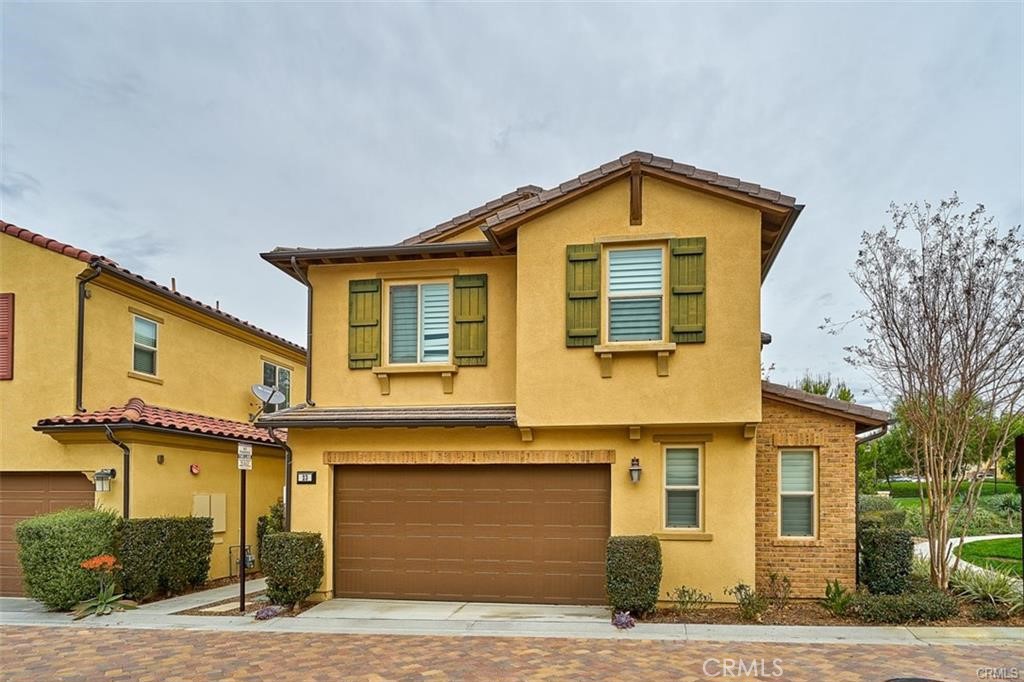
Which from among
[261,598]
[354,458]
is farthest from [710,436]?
[261,598]

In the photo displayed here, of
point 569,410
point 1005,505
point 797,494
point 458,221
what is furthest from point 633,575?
point 1005,505

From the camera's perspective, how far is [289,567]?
36.6ft

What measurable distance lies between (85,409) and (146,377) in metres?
1.86

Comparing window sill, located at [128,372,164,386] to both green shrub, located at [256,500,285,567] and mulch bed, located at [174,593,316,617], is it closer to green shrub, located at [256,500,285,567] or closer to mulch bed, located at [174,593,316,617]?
green shrub, located at [256,500,285,567]

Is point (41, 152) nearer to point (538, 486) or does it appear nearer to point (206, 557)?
point (206, 557)

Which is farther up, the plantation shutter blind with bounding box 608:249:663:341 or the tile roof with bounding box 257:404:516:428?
the plantation shutter blind with bounding box 608:249:663:341

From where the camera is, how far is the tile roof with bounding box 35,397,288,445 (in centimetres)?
1251

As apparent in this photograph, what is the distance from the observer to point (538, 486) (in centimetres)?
1188

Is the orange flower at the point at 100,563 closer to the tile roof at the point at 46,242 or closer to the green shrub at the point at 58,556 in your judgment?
the green shrub at the point at 58,556

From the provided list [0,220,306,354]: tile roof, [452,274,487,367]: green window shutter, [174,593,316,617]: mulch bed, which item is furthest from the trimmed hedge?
[452,274,487,367]: green window shutter

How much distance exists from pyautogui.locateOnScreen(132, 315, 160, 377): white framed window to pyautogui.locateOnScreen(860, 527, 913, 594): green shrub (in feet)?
45.2

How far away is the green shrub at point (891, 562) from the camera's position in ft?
36.7

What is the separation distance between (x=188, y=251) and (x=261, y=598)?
34.9 ft

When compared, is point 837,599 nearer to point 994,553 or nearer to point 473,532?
point 473,532
